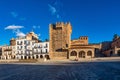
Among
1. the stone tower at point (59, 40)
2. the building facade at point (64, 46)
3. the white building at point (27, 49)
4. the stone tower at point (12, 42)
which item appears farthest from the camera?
the stone tower at point (12, 42)

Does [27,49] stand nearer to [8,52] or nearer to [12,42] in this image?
[8,52]

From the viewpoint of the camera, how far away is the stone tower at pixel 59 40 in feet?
255

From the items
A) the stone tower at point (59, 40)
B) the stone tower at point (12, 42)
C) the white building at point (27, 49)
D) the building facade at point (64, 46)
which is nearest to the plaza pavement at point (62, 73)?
the building facade at point (64, 46)

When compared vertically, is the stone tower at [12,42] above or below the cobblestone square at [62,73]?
above

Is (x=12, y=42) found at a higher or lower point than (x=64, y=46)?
higher

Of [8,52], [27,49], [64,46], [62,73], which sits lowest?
[8,52]

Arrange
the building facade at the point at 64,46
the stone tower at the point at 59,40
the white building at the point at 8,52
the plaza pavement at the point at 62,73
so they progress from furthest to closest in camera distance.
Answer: the white building at the point at 8,52
the stone tower at the point at 59,40
the building facade at the point at 64,46
the plaza pavement at the point at 62,73

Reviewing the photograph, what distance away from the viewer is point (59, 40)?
80250 millimetres

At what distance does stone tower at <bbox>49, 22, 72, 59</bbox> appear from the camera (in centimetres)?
7788

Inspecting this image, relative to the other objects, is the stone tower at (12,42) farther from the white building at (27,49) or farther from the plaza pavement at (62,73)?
the plaza pavement at (62,73)

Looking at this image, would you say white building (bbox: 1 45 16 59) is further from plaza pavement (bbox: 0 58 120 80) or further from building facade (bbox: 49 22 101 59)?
plaza pavement (bbox: 0 58 120 80)

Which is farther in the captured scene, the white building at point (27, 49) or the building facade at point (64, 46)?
the white building at point (27, 49)

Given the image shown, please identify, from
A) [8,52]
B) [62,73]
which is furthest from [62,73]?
[8,52]

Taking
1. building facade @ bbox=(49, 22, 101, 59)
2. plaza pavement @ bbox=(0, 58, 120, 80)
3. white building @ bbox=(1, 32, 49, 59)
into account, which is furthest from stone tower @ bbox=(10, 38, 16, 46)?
plaza pavement @ bbox=(0, 58, 120, 80)
